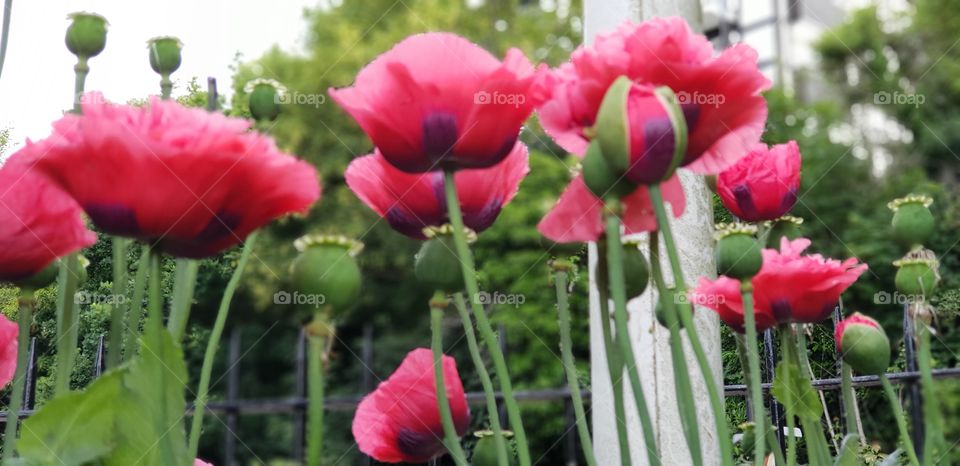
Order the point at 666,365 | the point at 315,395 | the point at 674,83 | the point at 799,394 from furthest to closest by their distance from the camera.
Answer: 1. the point at 666,365
2. the point at 799,394
3. the point at 674,83
4. the point at 315,395

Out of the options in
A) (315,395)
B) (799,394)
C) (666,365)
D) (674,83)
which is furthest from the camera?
(666,365)

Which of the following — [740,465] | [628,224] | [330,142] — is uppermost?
[330,142]

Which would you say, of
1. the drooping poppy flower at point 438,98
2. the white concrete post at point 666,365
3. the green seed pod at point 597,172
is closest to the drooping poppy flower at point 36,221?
the drooping poppy flower at point 438,98

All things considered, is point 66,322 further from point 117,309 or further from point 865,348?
point 865,348

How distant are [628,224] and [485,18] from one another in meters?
7.13

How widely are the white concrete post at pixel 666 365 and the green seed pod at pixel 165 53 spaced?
0.40 metres

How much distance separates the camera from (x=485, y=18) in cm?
746

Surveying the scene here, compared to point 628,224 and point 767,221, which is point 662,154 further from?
point 767,221

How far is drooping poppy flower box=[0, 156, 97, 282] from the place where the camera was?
20.3 inches

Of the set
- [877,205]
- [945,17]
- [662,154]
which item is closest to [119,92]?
[662,154]

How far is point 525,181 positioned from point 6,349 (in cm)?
472

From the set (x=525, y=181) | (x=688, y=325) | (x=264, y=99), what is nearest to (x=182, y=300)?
(x=264, y=99)

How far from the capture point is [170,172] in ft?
1.44

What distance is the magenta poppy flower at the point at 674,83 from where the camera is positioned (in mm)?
495
